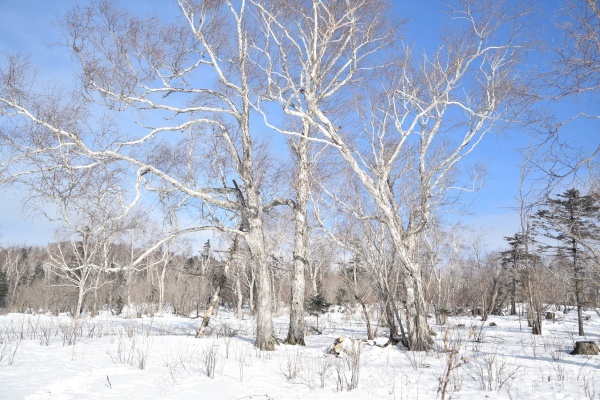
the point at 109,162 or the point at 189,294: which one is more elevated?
the point at 109,162

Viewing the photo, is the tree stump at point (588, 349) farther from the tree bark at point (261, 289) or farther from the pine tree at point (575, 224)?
the tree bark at point (261, 289)

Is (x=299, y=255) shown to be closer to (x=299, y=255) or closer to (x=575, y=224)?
(x=299, y=255)

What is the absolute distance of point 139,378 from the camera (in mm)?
5203

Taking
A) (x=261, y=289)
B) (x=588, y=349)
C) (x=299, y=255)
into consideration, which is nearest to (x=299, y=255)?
(x=299, y=255)

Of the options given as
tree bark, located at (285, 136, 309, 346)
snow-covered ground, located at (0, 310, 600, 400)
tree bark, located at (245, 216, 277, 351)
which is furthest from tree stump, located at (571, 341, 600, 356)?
tree bark, located at (245, 216, 277, 351)

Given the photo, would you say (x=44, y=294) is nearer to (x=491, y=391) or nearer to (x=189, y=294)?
(x=189, y=294)

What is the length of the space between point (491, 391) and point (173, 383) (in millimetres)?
4079

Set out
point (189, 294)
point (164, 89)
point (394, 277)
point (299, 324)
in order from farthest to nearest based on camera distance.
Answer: point (189, 294), point (394, 277), point (299, 324), point (164, 89)

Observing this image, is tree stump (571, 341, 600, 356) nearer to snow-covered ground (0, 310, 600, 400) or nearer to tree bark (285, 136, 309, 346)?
snow-covered ground (0, 310, 600, 400)

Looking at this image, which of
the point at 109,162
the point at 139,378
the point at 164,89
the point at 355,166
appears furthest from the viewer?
the point at 164,89

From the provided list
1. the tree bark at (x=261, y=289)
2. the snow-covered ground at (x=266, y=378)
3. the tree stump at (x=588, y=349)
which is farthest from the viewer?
the tree bark at (x=261, y=289)

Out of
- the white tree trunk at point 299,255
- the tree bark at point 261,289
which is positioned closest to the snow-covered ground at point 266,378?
the tree bark at point 261,289

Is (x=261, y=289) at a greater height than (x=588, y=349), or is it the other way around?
(x=261, y=289)

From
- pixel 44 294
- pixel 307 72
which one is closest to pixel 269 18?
pixel 307 72
